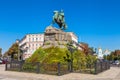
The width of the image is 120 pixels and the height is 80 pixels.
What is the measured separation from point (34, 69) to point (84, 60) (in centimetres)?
831

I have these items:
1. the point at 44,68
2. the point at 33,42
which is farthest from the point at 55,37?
the point at 33,42

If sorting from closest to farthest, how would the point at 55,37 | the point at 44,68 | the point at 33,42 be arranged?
the point at 44,68 < the point at 55,37 < the point at 33,42

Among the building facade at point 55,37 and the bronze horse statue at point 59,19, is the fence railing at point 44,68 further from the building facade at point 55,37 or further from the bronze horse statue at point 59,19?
the bronze horse statue at point 59,19

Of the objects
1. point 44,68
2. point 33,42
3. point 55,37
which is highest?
point 33,42

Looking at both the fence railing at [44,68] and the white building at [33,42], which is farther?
the white building at [33,42]

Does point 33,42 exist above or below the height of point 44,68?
above

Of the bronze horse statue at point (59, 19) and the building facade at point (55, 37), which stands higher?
the bronze horse statue at point (59, 19)

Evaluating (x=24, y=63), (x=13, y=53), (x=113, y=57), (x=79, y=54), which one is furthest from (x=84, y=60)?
(x=113, y=57)

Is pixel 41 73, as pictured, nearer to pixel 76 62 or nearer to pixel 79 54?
pixel 76 62

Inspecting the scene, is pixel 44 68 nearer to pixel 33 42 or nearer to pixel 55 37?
pixel 55 37

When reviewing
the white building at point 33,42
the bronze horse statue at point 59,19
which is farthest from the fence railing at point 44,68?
the white building at point 33,42

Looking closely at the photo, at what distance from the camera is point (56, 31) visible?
106 feet

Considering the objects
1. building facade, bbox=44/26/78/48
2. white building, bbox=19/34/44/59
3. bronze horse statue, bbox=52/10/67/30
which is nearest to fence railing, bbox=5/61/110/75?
building facade, bbox=44/26/78/48

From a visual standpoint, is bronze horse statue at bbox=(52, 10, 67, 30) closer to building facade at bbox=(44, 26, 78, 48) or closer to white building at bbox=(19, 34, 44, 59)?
building facade at bbox=(44, 26, 78, 48)
